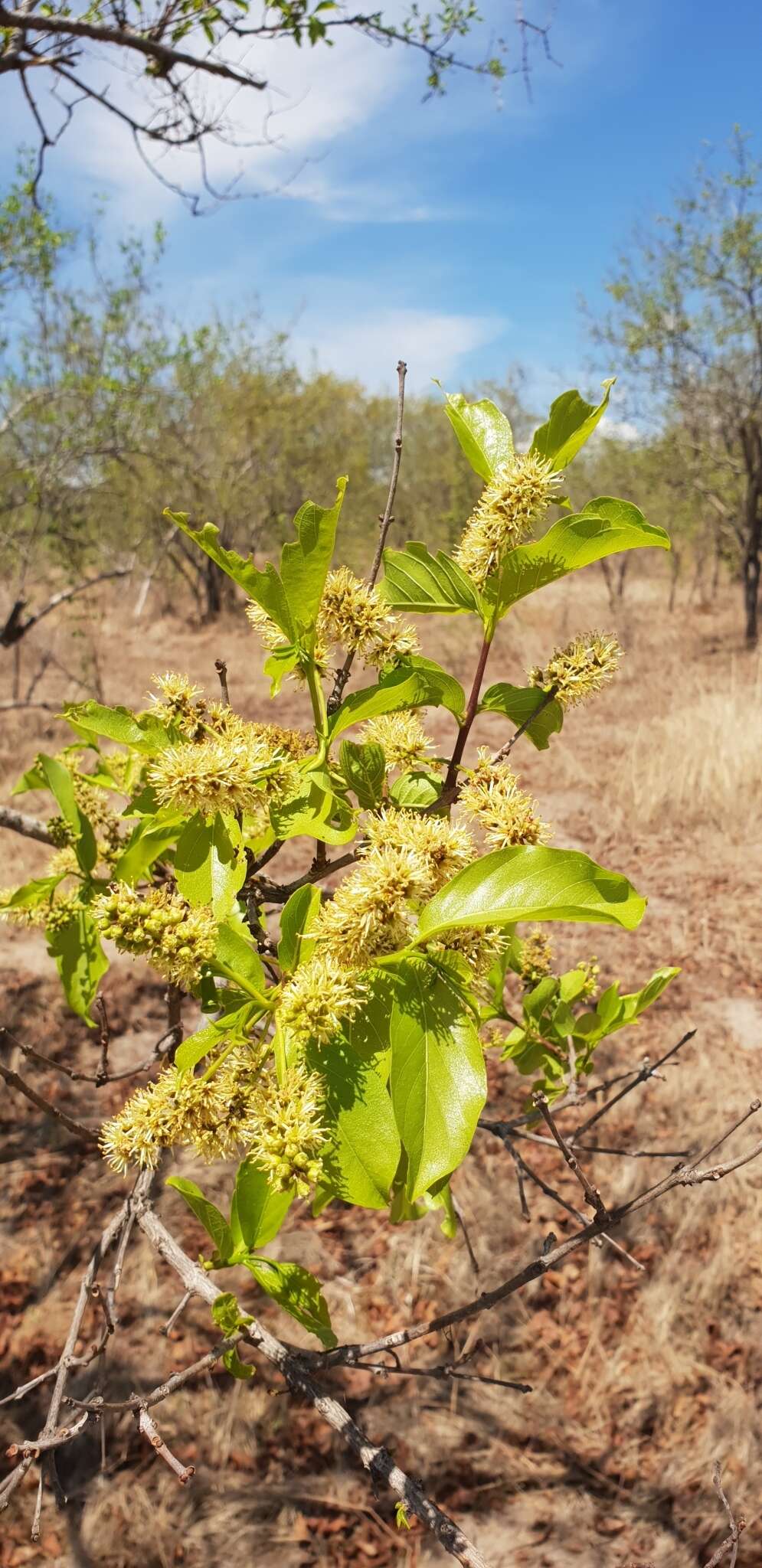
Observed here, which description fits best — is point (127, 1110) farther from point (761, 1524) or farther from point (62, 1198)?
point (62, 1198)

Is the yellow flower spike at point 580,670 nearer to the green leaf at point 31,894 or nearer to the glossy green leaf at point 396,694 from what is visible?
Result: the glossy green leaf at point 396,694

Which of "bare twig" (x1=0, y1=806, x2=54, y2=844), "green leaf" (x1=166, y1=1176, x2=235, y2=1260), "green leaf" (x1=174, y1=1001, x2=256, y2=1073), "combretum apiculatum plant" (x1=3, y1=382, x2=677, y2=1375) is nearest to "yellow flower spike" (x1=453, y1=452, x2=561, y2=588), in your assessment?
"combretum apiculatum plant" (x1=3, y1=382, x2=677, y2=1375)

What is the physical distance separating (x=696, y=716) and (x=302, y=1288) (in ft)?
25.7

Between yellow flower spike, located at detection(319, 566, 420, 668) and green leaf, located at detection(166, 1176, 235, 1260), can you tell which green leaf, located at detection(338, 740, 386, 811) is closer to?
yellow flower spike, located at detection(319, 566, 420, 668)

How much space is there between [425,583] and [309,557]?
156 millimetres

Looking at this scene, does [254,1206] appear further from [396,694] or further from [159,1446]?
[396,694]

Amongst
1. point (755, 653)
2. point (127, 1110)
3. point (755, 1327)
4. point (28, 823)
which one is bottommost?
point (755, 1327)

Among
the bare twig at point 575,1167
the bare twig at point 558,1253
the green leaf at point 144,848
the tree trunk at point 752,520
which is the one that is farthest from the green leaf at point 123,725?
the tree trunk at point 752,520

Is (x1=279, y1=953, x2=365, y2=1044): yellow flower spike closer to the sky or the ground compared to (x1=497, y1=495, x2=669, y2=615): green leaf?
closer to the ground

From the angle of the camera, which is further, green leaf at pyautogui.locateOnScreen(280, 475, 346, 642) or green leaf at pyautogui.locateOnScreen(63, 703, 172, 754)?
green leaf at pyautogui.locateOnScreen(63, 703, 172, 754)

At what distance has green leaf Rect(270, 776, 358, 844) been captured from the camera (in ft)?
2.63

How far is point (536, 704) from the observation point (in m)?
0.92

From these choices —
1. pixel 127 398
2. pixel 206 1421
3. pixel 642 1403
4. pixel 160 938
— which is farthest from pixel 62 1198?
pixel 127 398

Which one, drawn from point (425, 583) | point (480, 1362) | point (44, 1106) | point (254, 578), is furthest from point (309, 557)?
point (480, 1362)
